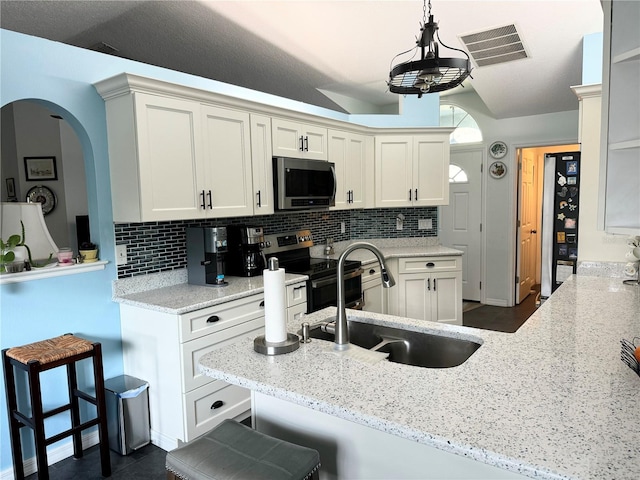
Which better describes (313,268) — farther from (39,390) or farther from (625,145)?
(625,145)

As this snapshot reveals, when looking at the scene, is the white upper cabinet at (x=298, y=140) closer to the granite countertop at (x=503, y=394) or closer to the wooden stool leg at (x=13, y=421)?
the granite countertop at (x=503, y=394)

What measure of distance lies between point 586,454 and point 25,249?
2.60 metres

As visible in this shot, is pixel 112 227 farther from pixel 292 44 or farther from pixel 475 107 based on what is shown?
pixel 475 107

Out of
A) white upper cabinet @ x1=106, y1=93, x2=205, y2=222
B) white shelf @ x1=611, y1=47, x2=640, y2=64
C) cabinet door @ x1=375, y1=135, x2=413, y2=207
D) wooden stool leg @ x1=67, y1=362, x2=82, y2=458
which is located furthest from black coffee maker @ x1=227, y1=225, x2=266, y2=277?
Answer: white shelf @ x1=611, y1=47, x2=640, y2=64

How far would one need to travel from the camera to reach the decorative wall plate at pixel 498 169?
18.2ft

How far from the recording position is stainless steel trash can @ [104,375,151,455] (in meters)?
2.45

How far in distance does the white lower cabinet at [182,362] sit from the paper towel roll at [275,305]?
0.95m

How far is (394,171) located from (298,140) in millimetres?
1364

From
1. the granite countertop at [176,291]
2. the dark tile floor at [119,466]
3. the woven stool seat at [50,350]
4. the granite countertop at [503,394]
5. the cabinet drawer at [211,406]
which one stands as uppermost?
the granite countertop at [176,291]

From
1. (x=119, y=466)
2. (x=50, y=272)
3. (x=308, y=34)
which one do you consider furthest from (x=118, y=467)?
(x=308, y=34)

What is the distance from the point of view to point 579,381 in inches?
50.1

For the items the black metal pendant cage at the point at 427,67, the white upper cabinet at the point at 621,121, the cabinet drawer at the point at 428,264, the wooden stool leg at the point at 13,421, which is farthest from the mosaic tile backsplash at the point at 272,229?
the white upper cabinet at the point at 621,121

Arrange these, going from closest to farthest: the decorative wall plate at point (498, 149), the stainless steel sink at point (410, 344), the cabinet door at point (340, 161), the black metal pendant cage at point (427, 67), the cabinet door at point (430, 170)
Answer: the stainless steel sink at point (410, 344) → the black metal pendant cage at point (427, 67) → the cabinet door at point (340, 161) → the cabinet door at point (430, 170) → the decorative wall plate at point (498, 149)

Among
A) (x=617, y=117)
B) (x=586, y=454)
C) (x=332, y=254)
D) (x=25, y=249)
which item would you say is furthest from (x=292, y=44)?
(x=586, y=454)
